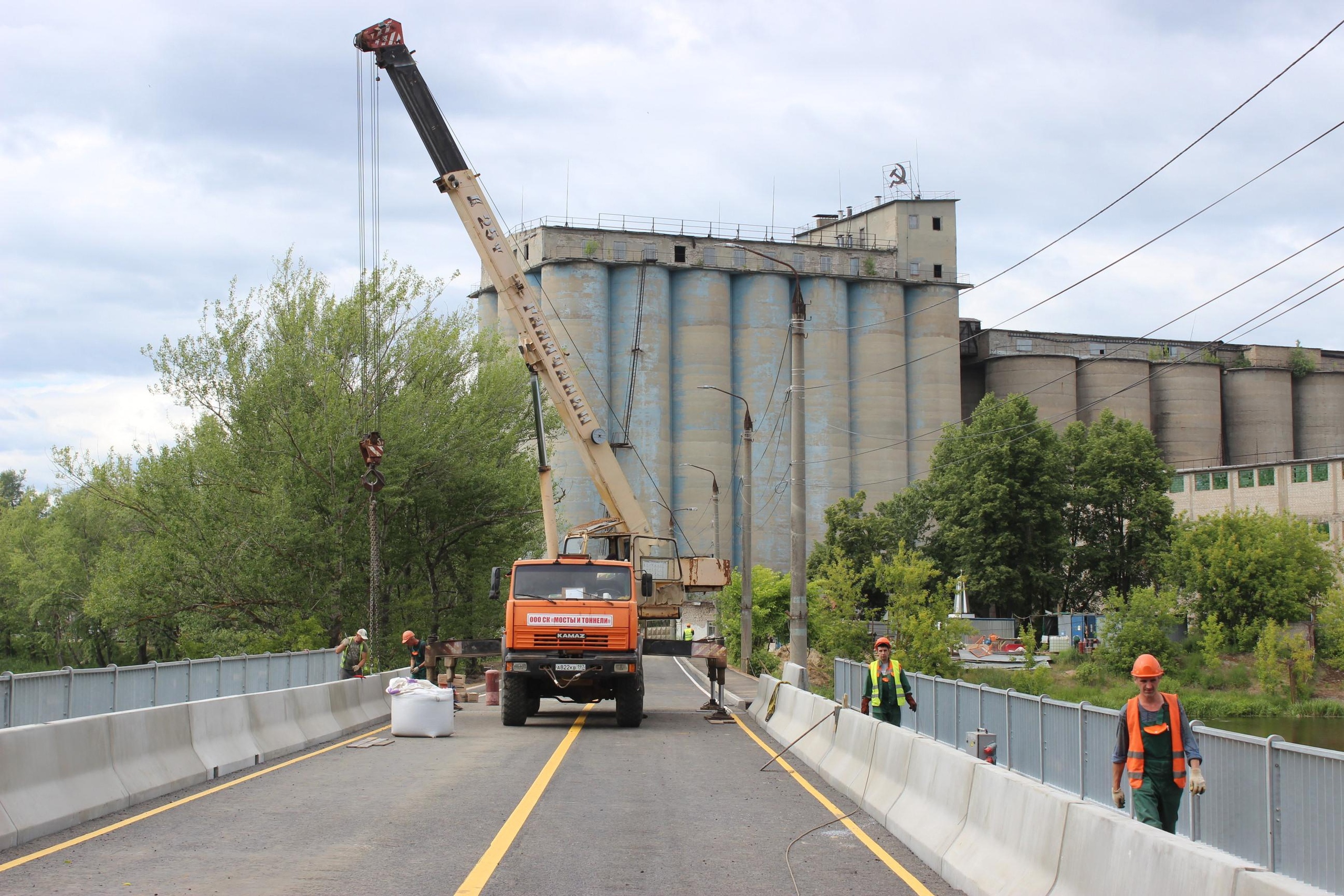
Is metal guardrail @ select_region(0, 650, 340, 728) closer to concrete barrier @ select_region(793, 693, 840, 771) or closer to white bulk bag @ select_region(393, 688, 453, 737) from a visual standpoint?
white bulk bag @ select_region(393, 688, 453, 737)

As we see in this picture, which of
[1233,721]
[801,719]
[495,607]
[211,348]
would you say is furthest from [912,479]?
[801,719]

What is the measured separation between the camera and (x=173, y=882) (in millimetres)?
8820

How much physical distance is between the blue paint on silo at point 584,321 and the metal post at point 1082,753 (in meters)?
74.5

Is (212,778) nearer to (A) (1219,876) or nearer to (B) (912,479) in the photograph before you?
(A) (1219,876)

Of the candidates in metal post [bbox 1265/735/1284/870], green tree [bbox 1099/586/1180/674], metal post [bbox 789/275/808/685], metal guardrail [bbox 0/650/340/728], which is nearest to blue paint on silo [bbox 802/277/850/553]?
green tree [bbox 1099/586/1180/674]

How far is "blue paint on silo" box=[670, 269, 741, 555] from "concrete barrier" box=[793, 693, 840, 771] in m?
69.0

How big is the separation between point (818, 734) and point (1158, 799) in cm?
972

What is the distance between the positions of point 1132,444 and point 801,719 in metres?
66.5

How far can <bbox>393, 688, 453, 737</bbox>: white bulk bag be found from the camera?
21016 mm

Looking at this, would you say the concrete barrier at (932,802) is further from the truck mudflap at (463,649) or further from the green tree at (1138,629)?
the green tree at (1138,629)

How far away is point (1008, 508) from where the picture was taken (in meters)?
78.2

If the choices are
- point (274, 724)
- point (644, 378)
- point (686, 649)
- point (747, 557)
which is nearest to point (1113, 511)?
point (644, 378)

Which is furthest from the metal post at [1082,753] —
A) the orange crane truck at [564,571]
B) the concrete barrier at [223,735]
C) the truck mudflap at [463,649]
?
the truck mudflap at [463,649]

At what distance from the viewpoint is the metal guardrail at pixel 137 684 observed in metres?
13.9
